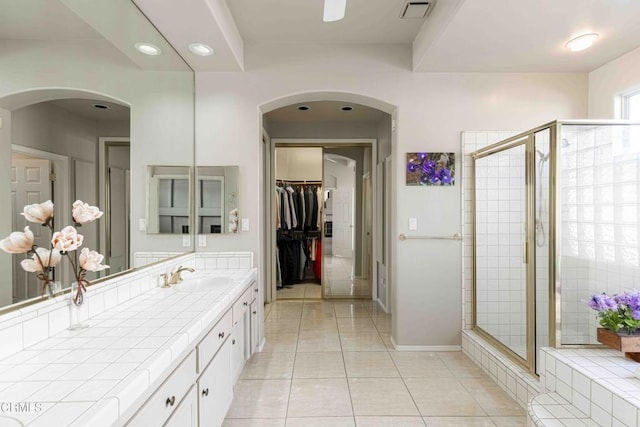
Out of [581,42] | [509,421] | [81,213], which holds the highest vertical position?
[581,42]

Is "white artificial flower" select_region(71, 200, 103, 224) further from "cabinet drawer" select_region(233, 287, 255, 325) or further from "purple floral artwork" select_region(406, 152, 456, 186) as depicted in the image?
"purple floral artwork" select_region(406, 152, 456, 186)

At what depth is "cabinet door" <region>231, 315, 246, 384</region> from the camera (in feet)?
7.46

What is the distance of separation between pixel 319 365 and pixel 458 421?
116 centimetres

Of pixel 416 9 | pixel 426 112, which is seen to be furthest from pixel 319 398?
pixel 416 9

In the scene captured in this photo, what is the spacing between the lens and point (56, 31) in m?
1.54

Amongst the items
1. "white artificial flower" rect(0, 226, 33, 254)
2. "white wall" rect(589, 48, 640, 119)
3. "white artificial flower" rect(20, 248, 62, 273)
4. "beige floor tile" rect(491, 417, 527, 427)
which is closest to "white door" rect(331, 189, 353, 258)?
"white wall" rect(589, 48, 640, 119)

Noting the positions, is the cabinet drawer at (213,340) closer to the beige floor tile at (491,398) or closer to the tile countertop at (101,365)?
the tile countertop at (101,365)

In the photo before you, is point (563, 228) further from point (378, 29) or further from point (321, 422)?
point (378, 29)

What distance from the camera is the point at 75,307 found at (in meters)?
1.51

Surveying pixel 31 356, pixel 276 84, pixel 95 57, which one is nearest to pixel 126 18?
pixel 95 57

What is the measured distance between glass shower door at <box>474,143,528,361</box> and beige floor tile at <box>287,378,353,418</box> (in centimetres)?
134

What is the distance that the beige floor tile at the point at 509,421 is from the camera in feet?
6.91

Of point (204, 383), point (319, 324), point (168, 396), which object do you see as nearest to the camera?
point (168, 396)

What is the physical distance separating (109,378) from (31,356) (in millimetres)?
425
